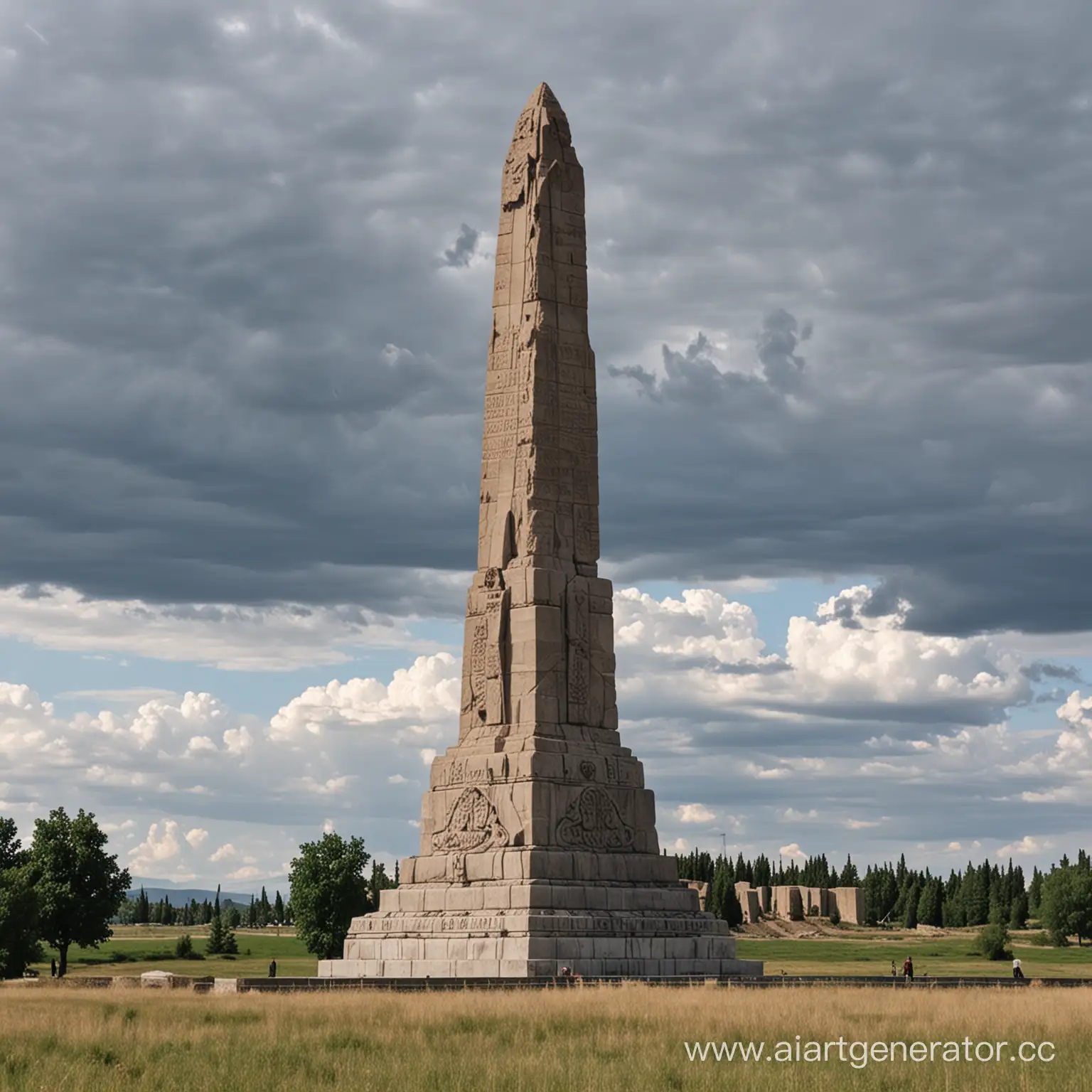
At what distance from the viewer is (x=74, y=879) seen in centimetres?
7075

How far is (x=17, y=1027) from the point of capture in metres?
27.5

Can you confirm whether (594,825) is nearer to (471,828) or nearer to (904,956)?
(471,828)

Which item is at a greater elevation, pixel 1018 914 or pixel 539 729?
pixel 539 729

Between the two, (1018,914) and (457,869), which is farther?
(1018,914)

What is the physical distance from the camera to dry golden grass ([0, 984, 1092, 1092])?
21.7m

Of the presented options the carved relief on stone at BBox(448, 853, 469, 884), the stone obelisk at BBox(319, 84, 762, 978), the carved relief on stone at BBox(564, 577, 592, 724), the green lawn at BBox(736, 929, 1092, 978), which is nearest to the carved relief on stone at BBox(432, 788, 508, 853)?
the stone obelisk at BBox(319, 84, 762, 978)

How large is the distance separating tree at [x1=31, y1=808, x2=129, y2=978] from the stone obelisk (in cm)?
2785

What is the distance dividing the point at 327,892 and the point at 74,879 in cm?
1071

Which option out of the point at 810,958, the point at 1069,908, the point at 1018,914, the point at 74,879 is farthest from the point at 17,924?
the point at 1018,914

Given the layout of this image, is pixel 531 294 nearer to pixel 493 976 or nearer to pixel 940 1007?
pixel 493 976

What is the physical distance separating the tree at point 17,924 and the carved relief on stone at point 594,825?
90.8 feet

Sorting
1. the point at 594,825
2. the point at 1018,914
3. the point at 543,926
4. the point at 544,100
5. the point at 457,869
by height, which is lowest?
the point at 543,926

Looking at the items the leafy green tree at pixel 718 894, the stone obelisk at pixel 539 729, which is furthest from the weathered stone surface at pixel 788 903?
the stone obelisk at pixel 539 729

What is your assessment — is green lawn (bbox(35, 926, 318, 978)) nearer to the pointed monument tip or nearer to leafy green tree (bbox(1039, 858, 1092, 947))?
the pointed monument tip
